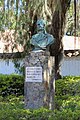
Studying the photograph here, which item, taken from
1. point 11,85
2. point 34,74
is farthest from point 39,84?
point 11,85

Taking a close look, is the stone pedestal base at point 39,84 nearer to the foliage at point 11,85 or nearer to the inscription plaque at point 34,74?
the inscription plaque at point 34,74

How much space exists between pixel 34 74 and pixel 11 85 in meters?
5.19

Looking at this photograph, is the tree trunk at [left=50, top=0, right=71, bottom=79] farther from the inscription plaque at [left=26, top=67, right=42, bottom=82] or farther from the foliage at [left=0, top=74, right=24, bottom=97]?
the inscription plaque at [left=26, top=67, right=42, bottom=82]

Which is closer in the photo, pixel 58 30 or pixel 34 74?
pixel 34 74

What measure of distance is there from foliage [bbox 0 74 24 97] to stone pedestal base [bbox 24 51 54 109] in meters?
4.77

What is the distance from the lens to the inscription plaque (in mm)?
7145

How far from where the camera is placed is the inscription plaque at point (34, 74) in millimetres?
7145

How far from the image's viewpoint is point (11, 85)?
1229cm

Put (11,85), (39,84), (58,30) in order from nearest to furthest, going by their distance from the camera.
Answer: (39,84)
(58,30)
(11,85)

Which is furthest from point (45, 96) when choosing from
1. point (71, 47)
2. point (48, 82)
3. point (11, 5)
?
point (71, 47)

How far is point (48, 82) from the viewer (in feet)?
23.9

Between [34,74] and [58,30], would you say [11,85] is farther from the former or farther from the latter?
[34,74]

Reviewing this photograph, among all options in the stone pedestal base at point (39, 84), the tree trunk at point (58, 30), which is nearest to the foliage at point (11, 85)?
the tree trunk at point (58, 30)

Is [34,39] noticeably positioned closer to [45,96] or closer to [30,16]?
[45,96]
